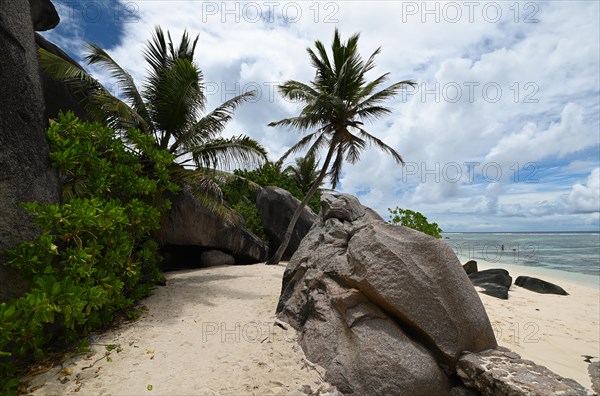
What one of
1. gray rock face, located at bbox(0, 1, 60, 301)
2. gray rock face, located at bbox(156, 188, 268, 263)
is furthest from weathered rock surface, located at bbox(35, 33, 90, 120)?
gray rock face, located at bbox(156, 188, 268, 263)

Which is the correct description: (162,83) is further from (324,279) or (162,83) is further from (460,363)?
(460,363)

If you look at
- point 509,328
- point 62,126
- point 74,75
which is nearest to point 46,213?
point 62,126

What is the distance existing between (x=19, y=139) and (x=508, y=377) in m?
6.83

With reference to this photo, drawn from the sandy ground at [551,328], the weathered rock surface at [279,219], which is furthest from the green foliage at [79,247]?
the weathered rock surface at [279,219]

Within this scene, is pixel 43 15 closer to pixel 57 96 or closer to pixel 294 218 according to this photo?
pixel 57 96

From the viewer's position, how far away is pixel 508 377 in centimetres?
326

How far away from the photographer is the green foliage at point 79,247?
317 cm

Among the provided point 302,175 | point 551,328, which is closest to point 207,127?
point 551,328

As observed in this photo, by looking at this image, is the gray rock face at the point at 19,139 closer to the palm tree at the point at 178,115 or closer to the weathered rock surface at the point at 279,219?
the palm tree at the point at 178,115

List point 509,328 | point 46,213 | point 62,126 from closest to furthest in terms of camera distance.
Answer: point 46,213
point 62,126
point 509,328

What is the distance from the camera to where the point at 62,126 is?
4.66 metres

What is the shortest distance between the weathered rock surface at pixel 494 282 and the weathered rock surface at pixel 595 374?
4772 millimetres

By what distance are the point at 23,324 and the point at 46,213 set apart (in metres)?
1.28

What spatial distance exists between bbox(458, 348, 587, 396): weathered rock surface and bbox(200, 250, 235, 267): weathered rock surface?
866 centimetres
